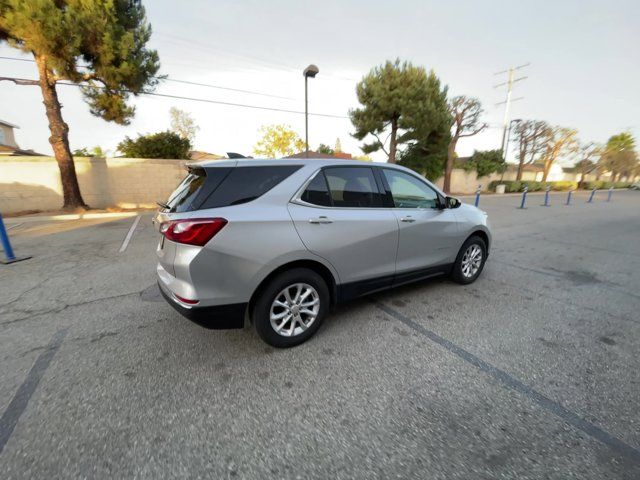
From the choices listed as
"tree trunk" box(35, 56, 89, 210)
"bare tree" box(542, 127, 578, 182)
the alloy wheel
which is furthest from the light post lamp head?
"bare tree" box(542, 127, 578, 182)

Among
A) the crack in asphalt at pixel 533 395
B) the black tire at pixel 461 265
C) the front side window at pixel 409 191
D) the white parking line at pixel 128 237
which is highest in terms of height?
the front side window at pixel 409 191

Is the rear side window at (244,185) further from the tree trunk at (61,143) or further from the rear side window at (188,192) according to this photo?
the tree trunk at (61,143)

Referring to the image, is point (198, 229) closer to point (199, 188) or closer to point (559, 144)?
point (199, 188)

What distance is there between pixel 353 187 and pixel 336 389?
189 centimetres

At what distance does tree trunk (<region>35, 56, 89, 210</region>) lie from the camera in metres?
10.8

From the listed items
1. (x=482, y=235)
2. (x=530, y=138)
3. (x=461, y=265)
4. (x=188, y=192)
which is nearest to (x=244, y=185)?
(x=188, y=192)

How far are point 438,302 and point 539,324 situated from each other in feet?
3.45

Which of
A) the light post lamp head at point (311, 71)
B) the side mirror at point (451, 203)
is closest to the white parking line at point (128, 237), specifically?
the side mirror at point (451, 203)

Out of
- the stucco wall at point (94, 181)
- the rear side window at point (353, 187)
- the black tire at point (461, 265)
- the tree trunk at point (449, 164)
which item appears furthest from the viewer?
the tree trunk at point (449, 164)

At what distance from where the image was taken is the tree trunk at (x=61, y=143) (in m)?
10.8

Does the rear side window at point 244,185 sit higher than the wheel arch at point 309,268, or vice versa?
the rear side window at point 244,185

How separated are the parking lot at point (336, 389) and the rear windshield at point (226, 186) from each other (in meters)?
1.35

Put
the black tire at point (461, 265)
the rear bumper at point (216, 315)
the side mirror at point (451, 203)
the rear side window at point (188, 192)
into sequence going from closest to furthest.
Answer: the rear bumper at point (216, 315), the rear side window at point (188, 192), the side mirror at point (451, 203), the black tire at point (461, 265)

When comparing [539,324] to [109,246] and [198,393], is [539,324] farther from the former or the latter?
[109,246]
